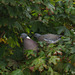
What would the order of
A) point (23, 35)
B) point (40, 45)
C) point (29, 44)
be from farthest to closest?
point (23, 35) < point (29, 44) < point (40, 45)

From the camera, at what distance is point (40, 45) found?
1.40 m

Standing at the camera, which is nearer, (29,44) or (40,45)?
(40,45)

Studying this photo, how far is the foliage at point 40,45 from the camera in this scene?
1147 mm

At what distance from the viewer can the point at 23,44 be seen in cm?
158

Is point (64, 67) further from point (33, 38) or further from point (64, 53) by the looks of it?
point (33, 38)

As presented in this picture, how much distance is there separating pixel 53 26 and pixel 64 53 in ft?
1.53

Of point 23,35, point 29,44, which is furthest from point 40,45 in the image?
point 23,35

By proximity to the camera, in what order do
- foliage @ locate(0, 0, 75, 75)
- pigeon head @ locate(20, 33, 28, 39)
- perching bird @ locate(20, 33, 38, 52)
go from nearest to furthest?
foliage @ locate(0, 0, 75, 75) → perching bird @ locate(20, 33, 38, 52) → pigeon head @ locate(20, 33, 28, 39)

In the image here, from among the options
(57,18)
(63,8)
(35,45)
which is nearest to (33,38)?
(35,45)

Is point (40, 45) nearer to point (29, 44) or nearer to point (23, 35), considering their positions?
point (29, 44)

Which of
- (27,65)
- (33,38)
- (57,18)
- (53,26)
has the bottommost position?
(27,65)

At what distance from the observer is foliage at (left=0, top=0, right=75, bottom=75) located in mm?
1147

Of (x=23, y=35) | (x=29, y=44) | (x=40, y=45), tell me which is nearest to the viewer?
(x=40, y=45)

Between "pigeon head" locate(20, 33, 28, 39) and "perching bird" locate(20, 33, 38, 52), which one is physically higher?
"pigeon head" locate(20, 33, 28, 39)
